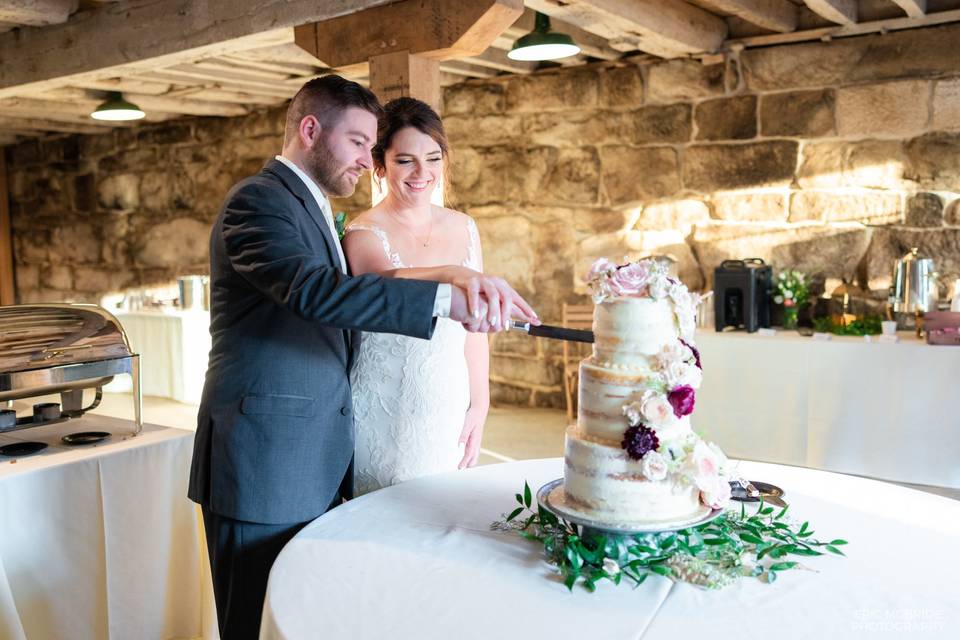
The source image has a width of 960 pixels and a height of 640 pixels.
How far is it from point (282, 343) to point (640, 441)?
2.56ft

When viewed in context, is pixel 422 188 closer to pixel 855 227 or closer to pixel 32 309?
pixel 32 309

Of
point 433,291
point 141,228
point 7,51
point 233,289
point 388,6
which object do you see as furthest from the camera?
point 141,228

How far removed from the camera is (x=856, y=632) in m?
1.25

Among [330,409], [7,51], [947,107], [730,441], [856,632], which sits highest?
[7,51]

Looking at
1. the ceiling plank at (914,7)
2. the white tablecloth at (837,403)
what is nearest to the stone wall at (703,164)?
the ceiling plank at (914,7)

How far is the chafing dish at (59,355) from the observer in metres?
2.43

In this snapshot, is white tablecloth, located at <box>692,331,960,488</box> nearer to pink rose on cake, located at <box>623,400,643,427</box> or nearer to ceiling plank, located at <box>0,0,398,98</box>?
ceiling plank, located at <box>0,0,398,98</box>

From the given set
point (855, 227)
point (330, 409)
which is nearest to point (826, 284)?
point (855, 227)

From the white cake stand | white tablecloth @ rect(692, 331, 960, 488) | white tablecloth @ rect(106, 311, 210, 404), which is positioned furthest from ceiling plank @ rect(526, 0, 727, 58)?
white tablecloth @ rect(106, 311, 210, 404)

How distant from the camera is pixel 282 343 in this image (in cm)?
177

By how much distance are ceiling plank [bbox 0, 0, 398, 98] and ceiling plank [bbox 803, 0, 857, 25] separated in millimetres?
2267

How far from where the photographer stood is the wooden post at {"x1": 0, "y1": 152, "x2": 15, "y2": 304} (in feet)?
31.8

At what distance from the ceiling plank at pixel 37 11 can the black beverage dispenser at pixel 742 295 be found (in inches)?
151

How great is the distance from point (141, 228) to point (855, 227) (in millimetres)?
6698
